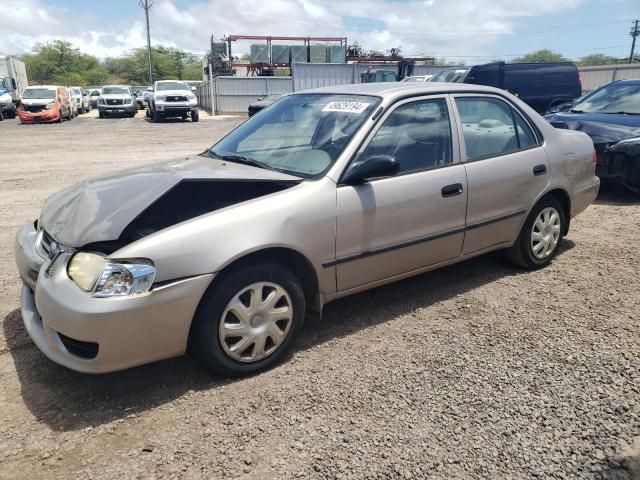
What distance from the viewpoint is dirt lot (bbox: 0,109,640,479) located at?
92.6 inches

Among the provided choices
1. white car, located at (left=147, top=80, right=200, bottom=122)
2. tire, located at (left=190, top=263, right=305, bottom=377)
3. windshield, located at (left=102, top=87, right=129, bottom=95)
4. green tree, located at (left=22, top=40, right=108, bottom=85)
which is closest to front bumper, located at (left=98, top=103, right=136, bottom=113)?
windshield, located at (left=102, top=87, right=129, bottom=95)

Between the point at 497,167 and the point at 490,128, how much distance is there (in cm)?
36

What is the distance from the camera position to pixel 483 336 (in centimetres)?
349

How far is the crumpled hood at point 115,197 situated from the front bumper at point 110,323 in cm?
21

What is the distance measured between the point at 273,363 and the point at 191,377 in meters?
0.48

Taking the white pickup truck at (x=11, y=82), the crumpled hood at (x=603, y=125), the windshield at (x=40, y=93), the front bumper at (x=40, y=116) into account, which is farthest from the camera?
the white pickup truck at (x=11, y=82)

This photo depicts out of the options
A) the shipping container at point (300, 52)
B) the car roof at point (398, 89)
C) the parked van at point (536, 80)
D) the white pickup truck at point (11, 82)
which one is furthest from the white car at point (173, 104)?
the car roof at point (398, 89)

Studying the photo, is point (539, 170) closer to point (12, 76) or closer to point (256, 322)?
point (256, 322)

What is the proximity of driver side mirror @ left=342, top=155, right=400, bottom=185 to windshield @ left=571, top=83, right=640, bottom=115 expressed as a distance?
247 inches

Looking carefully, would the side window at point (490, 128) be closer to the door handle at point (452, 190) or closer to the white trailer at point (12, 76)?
the door handle at point (452, 190)

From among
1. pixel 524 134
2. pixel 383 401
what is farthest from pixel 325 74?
pixel 383 401

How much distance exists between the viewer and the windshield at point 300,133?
345 centimetres

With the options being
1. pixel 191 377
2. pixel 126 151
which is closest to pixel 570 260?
pixel 191 377

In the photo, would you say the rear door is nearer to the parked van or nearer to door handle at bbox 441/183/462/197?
door handle at bbox 441/183/462/197
